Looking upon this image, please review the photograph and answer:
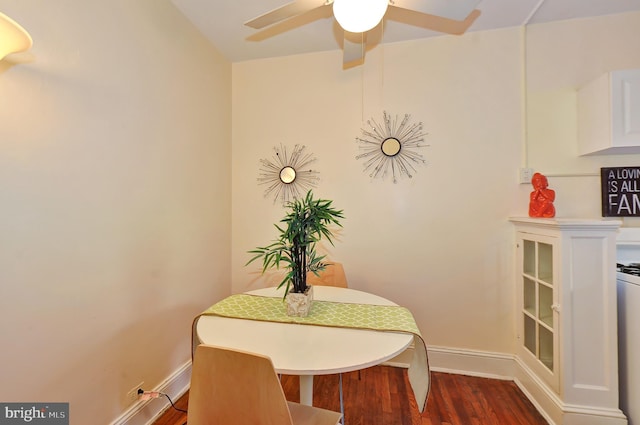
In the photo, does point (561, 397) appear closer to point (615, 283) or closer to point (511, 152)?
point (615, 283)

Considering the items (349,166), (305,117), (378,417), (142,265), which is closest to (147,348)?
(142,265)

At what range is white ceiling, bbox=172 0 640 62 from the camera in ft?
6.19

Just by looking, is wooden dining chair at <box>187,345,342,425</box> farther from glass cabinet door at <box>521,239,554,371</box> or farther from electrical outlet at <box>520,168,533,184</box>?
electrical outlet at <box>520,168,533,184</box>

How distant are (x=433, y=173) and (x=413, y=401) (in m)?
1.61

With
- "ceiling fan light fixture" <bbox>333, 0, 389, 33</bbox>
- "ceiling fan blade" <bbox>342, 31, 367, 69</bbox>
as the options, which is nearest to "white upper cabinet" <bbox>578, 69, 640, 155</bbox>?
"ceiling fan blade" <bbox>342, 31, 367, 69</bbox>

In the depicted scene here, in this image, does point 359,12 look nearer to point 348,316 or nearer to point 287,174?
point 348,316

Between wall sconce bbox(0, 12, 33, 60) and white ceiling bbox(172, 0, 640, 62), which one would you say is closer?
wall sconce bbox(0, 12, 33, 60)

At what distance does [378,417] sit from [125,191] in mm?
1950

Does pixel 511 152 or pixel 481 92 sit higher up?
pixel 481 92

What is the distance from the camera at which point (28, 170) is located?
1.11 m

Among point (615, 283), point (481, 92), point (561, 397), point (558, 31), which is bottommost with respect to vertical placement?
point (561, 397)

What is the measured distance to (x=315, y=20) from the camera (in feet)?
6.71

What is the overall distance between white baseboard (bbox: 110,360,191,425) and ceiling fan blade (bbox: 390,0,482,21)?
8.14 ft

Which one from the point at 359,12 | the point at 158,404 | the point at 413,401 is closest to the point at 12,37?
the point at 359,12
